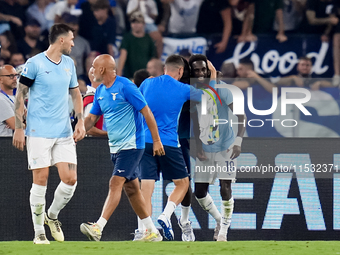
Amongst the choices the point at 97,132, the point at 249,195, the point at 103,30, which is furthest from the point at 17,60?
the point at 249,195

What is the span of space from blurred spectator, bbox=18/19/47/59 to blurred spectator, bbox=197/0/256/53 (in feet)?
8.78

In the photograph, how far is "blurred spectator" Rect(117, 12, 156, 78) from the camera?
33.7ft

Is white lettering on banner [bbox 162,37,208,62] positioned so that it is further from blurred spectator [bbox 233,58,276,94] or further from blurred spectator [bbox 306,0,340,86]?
blurred spectator [bbox 306,0,340,86]

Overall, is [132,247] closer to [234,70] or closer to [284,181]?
[284,181]

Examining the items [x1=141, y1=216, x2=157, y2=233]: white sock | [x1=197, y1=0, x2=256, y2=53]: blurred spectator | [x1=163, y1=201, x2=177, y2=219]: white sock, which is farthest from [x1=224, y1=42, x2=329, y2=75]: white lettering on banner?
[x1=141, y1=216, x2=157, y2=233]: white sock

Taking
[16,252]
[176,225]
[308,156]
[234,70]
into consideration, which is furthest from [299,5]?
[16,252]

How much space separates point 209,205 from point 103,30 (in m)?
4.63

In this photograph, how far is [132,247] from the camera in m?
5.59

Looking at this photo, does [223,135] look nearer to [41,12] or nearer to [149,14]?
[149,14]

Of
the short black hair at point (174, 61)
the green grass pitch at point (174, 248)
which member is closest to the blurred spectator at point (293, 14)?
the short black hair at point (174, 61)

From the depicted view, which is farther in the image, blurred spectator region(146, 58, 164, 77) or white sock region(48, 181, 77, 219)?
blurred spectator region(146, 58, 164, 77)

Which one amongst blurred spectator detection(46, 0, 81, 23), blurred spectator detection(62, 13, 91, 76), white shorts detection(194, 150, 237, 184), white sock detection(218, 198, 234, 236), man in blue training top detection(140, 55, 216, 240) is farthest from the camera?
blurred spectator detection(46, 0, 81, 23)

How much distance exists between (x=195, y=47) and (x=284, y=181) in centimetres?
398

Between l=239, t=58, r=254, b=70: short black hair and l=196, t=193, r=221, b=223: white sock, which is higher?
l=239, t=58, r=254, b=70: short black hair
